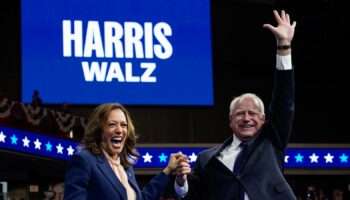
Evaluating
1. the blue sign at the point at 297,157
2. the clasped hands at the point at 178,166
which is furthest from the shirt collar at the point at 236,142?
the blue sign at the point at 297,157

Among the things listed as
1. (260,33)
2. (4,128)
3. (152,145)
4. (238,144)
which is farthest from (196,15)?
(238,144)

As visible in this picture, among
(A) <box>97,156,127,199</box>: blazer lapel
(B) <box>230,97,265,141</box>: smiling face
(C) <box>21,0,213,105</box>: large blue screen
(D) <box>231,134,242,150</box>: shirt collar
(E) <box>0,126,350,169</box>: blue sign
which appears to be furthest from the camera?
(C) <box>21,0,213,105</box>: large blue screen

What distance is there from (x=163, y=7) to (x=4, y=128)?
6.67 metres

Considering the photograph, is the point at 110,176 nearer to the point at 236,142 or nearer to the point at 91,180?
the point at 91,180

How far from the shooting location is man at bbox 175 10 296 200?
3.96 m

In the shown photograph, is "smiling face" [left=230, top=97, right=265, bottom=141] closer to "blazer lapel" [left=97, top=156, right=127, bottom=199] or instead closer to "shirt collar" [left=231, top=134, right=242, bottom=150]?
"shirt collar" [left=231, top=134, right=242, bottom=150]

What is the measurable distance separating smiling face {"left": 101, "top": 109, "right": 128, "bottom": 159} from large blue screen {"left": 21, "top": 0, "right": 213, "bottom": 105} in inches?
583

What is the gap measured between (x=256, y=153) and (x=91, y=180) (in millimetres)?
1036

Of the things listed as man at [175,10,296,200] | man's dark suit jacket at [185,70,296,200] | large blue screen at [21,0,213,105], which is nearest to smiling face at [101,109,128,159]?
man at [175,10,296,200]

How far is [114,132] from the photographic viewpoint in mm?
3504

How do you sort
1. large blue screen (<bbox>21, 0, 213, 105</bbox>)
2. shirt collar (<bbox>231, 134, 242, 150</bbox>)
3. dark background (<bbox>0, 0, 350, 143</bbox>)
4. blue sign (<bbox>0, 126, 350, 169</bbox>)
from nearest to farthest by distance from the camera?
shirt collar (<bbox>231, 134, 242, 150</bbox>), blue sign (<bbox>0, 126, 350, 169</bbox>), large blue screen (<bbox>21, 0, 213, 105</bbox>), dark background (<bbox>0, 0, 350, 143</bbox>)

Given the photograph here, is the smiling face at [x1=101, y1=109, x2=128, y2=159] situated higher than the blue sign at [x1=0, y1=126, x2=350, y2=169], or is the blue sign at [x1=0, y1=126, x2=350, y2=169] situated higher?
the smiling face at [x1=101, y1=109, x2=128, y2=159]

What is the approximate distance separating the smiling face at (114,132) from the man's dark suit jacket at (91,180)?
0.20ft

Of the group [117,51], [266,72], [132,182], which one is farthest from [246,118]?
[266,72]
